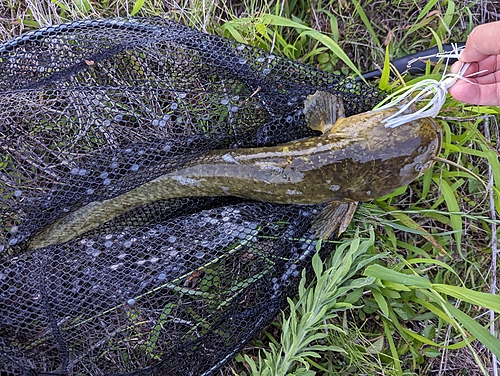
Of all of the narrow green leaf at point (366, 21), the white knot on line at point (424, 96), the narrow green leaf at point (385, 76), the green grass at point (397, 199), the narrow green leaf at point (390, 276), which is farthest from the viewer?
the narrow green leaf at point (366, 21)

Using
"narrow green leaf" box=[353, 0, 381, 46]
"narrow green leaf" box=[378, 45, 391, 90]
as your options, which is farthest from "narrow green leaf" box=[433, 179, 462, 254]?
"narrow green leaf" box=[353, 0, 381, 46]

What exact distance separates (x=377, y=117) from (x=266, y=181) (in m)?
0.60

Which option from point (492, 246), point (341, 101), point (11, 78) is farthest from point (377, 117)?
point (11, 78)

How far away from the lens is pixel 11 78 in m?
2.09

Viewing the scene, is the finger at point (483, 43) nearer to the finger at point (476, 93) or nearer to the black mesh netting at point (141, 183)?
the finger at point (476, 93)

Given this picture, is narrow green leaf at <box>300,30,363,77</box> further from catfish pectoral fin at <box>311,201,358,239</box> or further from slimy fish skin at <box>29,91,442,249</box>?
catfish pectoral fin at <box>311,201,358,239</box>

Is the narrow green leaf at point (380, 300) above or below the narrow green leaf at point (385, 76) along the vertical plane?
below

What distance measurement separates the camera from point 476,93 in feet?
6.53

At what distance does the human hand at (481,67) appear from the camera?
183 cm

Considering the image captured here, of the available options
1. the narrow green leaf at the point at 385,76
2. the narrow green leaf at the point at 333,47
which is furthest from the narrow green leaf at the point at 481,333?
the narrow green leaf at the point at 333,47

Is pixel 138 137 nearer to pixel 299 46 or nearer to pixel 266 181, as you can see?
pixel 266 181

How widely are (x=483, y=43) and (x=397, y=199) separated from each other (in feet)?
3.15

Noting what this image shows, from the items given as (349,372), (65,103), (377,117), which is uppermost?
(65,103)

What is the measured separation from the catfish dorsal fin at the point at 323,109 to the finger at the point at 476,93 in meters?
0.54
